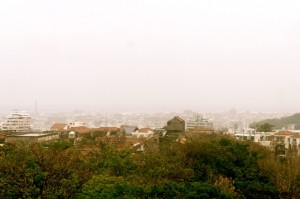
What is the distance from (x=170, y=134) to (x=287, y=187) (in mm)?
20420

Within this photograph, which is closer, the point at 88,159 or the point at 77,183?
the point at 77,183

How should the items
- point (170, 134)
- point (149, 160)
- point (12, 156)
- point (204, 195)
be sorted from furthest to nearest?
point (170, 134), point (149, 160), point (12, 156), point (204, 195)

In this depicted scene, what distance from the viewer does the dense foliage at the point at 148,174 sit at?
10172 mm

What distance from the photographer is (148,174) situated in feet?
41.5

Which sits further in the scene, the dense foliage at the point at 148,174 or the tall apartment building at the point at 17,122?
the tall apartment building at the point at 17,122

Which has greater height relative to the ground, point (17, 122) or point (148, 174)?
point (17, 122)

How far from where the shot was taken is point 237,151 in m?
15.4

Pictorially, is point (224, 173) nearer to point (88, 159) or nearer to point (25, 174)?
point (88, 159)

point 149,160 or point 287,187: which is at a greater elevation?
point 149,160

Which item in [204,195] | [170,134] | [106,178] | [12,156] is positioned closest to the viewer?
[204,195]

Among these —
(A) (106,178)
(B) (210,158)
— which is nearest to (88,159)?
(A) (106,178)

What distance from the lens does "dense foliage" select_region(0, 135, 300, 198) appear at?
10.2 m

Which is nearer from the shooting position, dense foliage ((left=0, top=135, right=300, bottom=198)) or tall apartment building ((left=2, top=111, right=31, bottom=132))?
dense foliage ((left=0, top=135, right=300, bottom=198))

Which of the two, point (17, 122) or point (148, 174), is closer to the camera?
point (148, 174)
